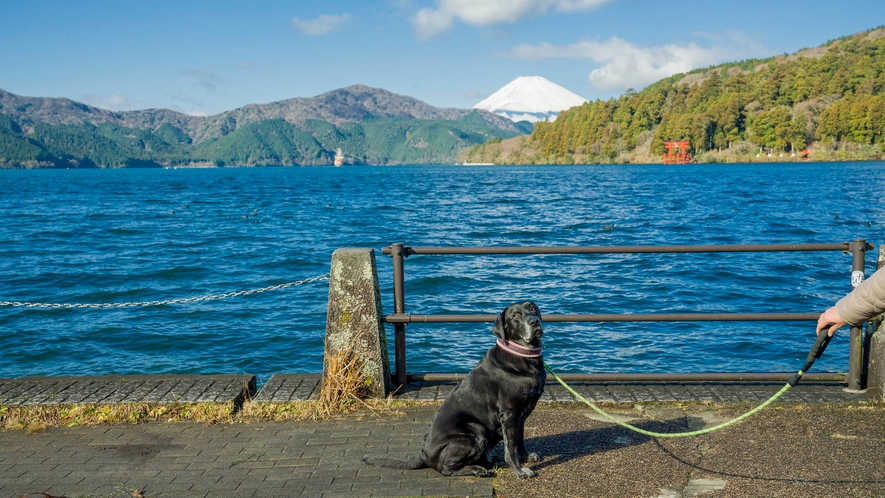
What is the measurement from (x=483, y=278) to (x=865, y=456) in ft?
56.5

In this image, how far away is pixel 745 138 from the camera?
186375mm

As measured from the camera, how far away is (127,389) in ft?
23.3

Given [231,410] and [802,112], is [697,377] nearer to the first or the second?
[231,410]

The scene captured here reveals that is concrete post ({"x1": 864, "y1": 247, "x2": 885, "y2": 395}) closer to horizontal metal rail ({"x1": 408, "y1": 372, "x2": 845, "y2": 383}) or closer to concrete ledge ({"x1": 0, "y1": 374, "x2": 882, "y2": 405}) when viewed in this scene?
concrete ledge ({"x1": 0, "y1": 374, "x2": 882, "y2": 405})

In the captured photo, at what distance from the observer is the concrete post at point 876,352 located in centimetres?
659

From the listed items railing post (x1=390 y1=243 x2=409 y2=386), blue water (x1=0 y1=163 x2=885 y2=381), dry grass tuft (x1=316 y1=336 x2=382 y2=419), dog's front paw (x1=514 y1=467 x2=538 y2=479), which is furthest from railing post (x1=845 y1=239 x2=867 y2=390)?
blue water (x1=0 y1=163 x2=885 y2=381)

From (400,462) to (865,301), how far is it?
3171mm

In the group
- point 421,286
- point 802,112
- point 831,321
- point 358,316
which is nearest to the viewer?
point 831,321

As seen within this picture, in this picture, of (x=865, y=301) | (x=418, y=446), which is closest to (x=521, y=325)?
(x=418, y=446)

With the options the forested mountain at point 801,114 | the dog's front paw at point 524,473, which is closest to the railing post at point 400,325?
the dog's front paw at point 524,473

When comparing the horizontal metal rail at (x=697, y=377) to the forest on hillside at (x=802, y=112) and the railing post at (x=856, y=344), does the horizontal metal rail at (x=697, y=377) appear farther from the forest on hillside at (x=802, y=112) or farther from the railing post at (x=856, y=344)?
the forest on hillside at (x=802, y=112)

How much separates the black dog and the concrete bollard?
5.47ft

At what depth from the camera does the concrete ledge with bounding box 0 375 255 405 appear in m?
6.79

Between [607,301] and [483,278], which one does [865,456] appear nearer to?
[607,301]
